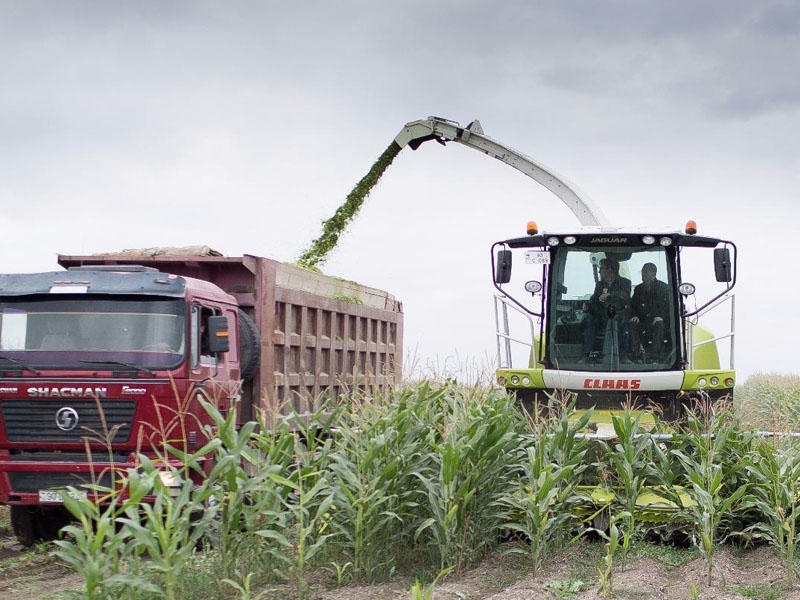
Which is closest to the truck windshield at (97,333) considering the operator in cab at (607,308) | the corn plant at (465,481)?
the corn plant at (465,481)

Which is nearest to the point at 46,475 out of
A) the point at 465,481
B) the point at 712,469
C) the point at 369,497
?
the point at 369,497

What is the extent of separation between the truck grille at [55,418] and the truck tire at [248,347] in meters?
1.87

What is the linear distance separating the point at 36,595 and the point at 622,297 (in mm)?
6180

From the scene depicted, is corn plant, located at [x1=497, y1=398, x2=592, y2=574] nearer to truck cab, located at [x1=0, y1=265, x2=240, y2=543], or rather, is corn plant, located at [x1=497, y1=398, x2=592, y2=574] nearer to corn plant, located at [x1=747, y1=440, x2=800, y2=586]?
corn plant, located at [x1=747, y1=440, x2=800, y2=586]

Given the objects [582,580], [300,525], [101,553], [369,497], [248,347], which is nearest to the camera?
[101,553]

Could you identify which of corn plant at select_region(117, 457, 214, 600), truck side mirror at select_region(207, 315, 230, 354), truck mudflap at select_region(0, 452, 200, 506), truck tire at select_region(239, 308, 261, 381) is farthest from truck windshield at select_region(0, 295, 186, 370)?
corn plant at select_region(117, 457, 214, 600)

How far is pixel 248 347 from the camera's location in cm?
1164

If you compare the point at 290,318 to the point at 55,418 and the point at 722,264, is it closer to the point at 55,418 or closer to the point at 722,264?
the point at 55,418

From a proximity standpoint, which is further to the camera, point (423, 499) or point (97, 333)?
point (97, 333)

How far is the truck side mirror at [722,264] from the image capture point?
10227 mm

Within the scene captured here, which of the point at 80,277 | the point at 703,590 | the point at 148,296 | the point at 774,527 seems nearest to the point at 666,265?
the point at 774,527

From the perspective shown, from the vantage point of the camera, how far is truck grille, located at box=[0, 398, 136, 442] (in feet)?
32.7

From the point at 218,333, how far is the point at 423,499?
3062 millimetres

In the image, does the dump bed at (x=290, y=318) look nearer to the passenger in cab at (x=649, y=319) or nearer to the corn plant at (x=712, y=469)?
the passenger in cab at (x=649, y=319)
